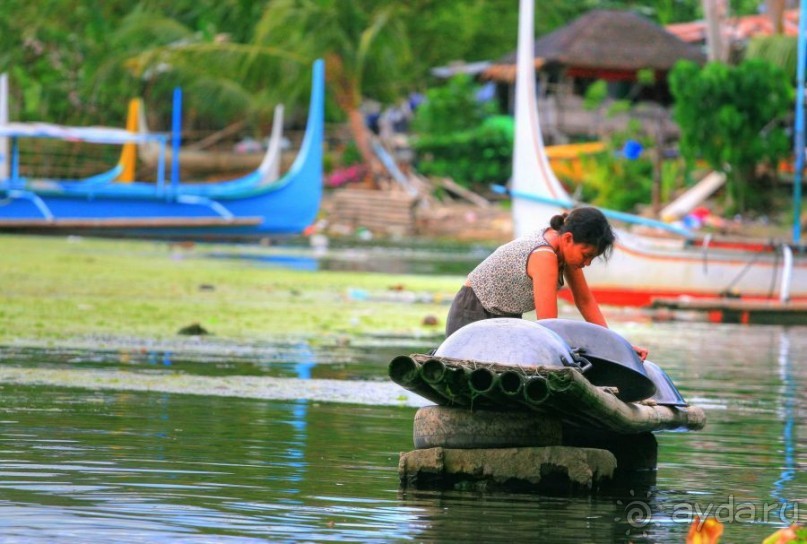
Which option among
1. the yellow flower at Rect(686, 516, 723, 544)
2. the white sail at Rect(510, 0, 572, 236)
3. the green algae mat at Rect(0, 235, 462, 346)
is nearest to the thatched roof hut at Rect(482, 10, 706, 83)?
the green algae mat at Rect(0, 235, 462, 346)

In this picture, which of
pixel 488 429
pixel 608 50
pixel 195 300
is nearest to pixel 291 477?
pixel 488 429

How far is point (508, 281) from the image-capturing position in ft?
23.3

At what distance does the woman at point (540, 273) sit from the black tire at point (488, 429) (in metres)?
0.59

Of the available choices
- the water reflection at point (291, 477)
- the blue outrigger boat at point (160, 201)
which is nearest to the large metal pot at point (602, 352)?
the water reflection at point (291, 477)

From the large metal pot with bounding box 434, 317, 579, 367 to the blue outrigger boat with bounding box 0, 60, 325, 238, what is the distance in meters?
26.5

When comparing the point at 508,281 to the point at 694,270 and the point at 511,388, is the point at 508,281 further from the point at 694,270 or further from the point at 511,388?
the point at 694,270

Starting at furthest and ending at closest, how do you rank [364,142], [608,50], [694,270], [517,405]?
[364,142], [608,50], [694,270], [517,405]

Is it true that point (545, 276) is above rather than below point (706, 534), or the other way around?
above

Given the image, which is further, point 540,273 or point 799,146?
point 799,146

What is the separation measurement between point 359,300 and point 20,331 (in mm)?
6000

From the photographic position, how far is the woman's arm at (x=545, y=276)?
272 inches

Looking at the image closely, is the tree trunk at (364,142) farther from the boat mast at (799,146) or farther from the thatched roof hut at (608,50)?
the boat mast at (799,146)

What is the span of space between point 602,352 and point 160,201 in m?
28.5

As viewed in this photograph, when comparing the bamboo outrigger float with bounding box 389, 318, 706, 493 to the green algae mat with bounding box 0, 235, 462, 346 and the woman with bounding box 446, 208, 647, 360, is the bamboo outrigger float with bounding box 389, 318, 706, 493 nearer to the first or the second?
the woman with bounding box 446, 208, 647, 360
